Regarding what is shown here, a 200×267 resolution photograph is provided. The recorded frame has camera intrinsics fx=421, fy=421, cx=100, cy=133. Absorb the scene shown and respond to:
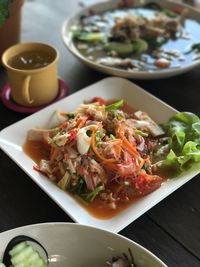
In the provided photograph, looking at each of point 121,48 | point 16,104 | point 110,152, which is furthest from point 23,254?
point 121,48

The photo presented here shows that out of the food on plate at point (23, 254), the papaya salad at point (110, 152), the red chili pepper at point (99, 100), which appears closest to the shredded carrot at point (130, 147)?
the papaya salad at point (110, 152)

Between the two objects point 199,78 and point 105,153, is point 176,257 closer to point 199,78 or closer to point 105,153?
point 105,153

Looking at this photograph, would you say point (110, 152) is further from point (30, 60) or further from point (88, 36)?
point (88, 36)

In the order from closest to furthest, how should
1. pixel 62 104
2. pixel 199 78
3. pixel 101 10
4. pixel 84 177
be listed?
pixel 84 177
pixel 62 104
pixel 199 78
pixel 101 10

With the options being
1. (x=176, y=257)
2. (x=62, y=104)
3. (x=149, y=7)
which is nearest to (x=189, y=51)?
(x=149, y=7)

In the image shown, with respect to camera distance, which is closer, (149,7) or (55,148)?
(55,148)

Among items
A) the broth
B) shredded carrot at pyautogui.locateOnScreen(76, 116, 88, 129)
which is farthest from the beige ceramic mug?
shredded carrot at pyautogui.locateOnScreen(76, 116, 88, 129)

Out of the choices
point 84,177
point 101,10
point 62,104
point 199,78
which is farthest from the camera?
point 101,10
